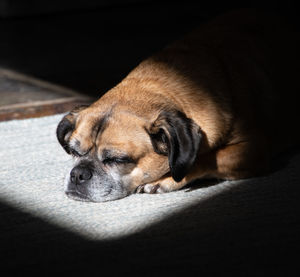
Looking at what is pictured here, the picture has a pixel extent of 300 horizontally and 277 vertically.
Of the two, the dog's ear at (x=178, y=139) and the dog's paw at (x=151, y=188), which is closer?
the dog's ear at (x=178, y=139)

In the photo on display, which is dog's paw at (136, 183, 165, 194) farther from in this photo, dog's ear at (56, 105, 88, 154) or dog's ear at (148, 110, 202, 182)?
dog's ear at (56, 105, 88, 154)

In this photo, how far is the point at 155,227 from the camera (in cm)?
252

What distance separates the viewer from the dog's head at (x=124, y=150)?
2740mm

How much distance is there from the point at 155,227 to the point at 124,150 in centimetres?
40

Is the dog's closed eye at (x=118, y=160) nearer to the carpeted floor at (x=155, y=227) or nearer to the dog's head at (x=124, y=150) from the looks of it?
the dog's head at (x=124, y=150)

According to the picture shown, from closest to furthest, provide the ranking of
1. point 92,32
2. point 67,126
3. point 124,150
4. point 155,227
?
point 155,227 → point 124,150 → point 67,126 → point 92,32

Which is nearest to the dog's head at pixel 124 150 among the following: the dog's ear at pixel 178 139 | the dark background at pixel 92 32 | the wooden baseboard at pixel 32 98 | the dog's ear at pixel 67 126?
the dog's ear at pixel 178 139

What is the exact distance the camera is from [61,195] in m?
2.91

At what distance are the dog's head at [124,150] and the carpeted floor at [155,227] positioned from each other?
3.2 inches

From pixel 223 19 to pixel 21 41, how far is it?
12.7ft

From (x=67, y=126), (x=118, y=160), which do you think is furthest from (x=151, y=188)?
(x=67, y=126)

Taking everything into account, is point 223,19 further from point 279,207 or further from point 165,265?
point 165,265

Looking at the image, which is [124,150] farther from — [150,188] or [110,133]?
[150,188]

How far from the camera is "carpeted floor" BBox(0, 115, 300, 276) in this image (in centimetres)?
220
